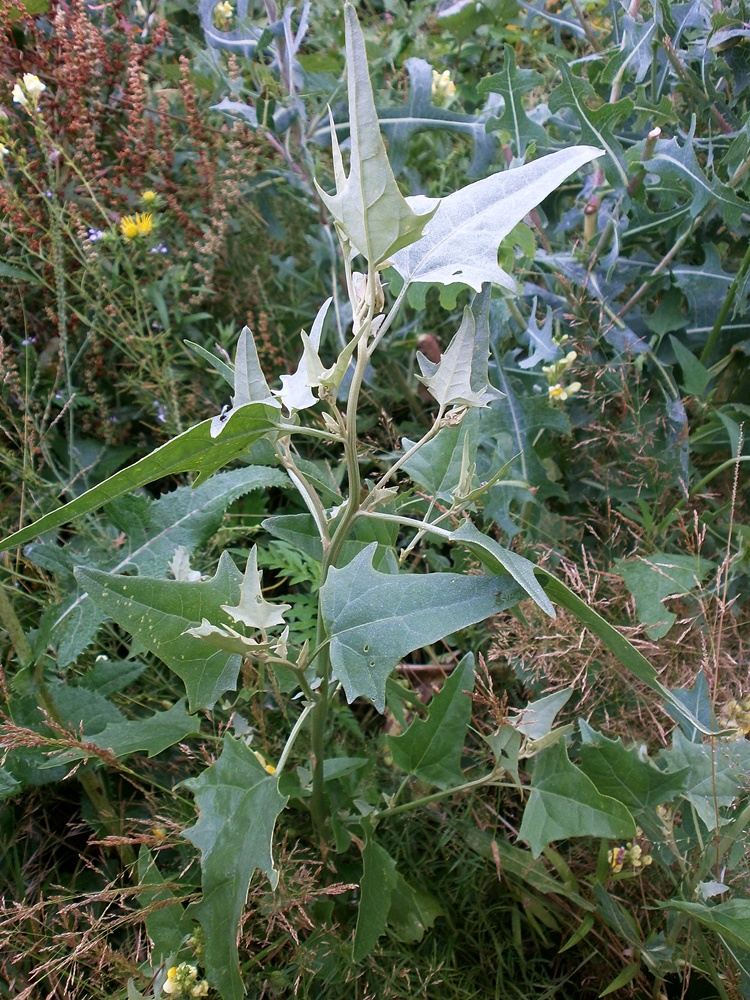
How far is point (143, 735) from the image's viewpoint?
97 centimetres

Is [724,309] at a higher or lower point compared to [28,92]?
lower

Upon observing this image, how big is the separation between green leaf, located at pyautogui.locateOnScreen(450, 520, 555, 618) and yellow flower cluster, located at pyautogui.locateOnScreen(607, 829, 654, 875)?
556 mm

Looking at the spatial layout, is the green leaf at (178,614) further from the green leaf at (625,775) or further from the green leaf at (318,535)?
the green leaf at (625,775)

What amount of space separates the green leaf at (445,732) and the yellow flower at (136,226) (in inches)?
44.6

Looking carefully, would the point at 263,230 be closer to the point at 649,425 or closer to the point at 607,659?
the point at 649,425

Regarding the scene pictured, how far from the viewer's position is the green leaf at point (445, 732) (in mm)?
999

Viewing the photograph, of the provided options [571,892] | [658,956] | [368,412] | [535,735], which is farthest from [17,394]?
[658,956]

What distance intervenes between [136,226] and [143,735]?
3.52ft

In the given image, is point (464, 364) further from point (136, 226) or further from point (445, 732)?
point (136, 226)

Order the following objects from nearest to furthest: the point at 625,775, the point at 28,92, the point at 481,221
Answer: the point at 481,221
the point at 625,775
the point at 28,92

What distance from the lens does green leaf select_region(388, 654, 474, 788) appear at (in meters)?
1.00

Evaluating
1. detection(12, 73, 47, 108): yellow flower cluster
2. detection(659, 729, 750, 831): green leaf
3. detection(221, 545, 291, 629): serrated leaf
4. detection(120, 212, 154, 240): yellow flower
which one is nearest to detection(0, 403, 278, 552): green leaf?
detection(221, 545, 291, 629): serrated leaf

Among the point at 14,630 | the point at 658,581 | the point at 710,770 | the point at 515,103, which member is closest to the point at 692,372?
the point at 658,581

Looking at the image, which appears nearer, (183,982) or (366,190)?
(366,190)
